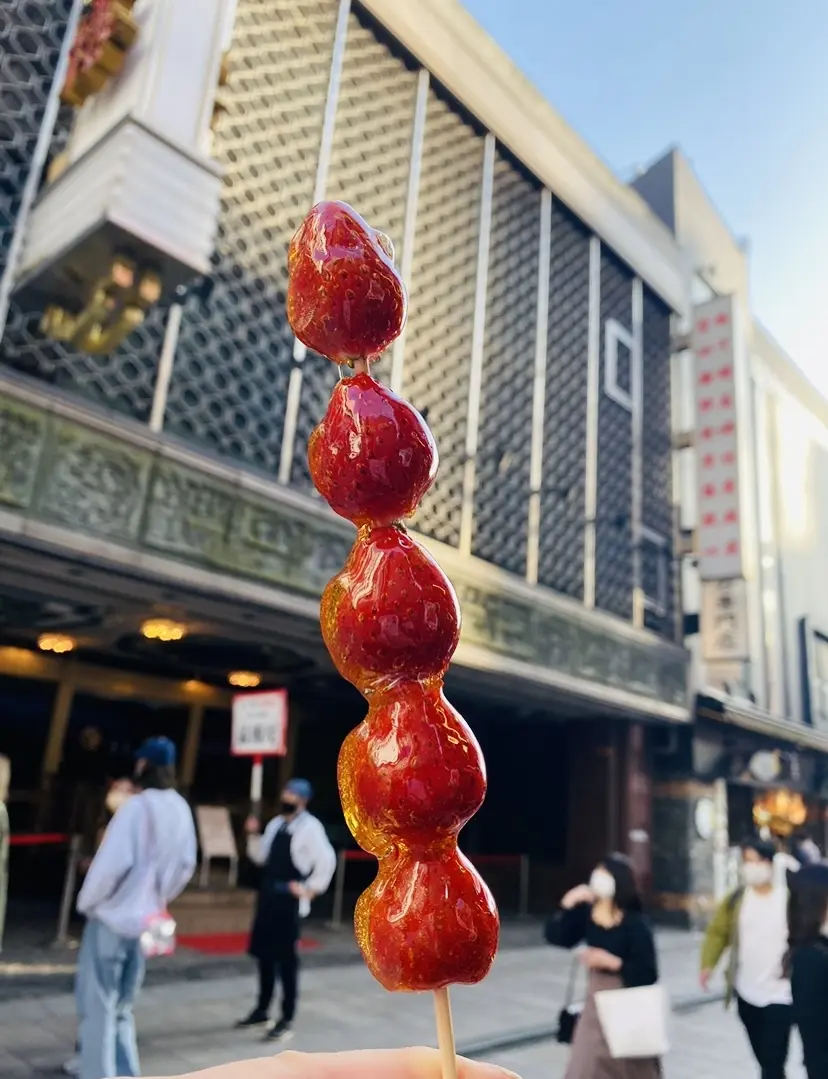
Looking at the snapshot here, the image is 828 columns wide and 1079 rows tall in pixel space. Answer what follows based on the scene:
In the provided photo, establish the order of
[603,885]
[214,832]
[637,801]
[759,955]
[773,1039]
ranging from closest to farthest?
1. [603,885]
2. [773,1039]
3. [759,955]
4. [214,832]
5. [637,801]

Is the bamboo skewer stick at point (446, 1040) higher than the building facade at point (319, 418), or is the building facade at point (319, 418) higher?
the building facade at point (319, 418)

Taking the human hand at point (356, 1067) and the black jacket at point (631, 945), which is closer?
the human hand at point (356, 1067)

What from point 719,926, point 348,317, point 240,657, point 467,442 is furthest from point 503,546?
point 348,317

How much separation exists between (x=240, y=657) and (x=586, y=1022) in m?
7.96

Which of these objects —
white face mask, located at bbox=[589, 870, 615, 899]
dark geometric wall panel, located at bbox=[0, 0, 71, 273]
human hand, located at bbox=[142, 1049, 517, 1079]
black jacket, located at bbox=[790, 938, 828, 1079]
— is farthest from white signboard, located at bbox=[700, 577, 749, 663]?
human hand, located at bbox=[142, 1049, 517, 1079]

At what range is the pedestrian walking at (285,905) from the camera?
5.81m

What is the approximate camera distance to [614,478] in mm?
13086

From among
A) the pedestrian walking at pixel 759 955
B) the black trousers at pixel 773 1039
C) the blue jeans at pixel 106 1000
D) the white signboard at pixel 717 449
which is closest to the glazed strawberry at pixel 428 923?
the blue jeans at pixel 106 1000

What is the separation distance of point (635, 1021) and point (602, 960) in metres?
0.30

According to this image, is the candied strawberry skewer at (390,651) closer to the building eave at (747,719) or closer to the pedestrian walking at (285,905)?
the pedestrian walking at (285,905)

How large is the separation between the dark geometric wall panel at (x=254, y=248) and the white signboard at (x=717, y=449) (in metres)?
7.92

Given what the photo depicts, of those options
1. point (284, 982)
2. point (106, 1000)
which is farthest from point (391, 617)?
point (284, 982)

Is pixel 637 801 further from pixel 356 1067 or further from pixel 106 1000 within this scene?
pixel 356 1067

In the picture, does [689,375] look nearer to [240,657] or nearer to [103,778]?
[240,657]
